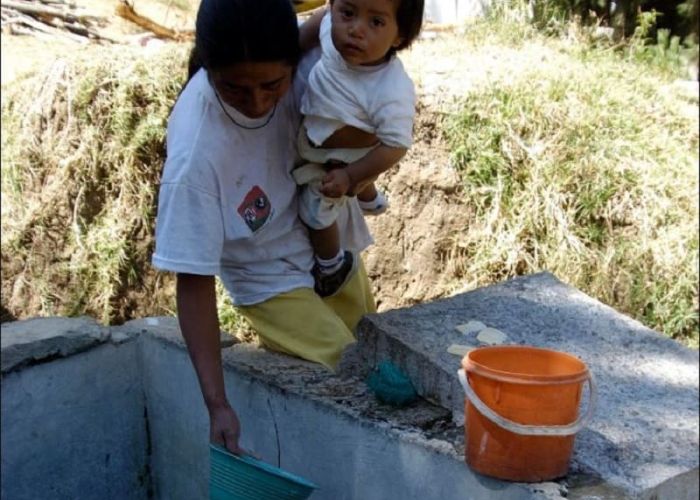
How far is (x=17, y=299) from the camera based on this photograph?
5168 mm

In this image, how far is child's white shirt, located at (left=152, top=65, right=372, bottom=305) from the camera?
1824mm

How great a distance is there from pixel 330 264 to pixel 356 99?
46 centimetres

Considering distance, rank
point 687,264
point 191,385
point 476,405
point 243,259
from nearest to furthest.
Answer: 1. point 476,405
2. point 243,259
3. point 191,385
4. point 687,264

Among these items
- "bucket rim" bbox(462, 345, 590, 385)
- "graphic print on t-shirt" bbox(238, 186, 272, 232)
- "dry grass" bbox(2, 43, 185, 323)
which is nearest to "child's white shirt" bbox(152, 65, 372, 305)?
"graphic print on t-shirt" bbox(238, 186, 272, 232)

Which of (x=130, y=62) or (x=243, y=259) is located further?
(x=130, y=62)

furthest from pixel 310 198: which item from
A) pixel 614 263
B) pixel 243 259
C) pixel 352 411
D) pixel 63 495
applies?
pixel 614 263

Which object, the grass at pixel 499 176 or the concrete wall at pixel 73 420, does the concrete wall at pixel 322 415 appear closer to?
the concrete wall at pixel 73 420

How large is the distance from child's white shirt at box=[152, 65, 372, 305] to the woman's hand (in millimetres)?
263

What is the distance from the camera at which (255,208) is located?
204 centimetres

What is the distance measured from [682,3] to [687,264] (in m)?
1.54

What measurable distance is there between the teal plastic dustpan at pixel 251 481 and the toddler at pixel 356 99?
636 mm

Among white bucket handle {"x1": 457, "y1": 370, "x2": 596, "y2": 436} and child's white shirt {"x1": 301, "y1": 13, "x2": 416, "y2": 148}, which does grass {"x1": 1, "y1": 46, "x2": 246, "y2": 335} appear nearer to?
child's white shirt {"x1": 301, "y1": 13, "x2": 416, "y2": 148}

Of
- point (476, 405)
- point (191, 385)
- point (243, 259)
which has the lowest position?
point (191, 385)

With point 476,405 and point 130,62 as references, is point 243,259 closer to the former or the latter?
point 476,405
